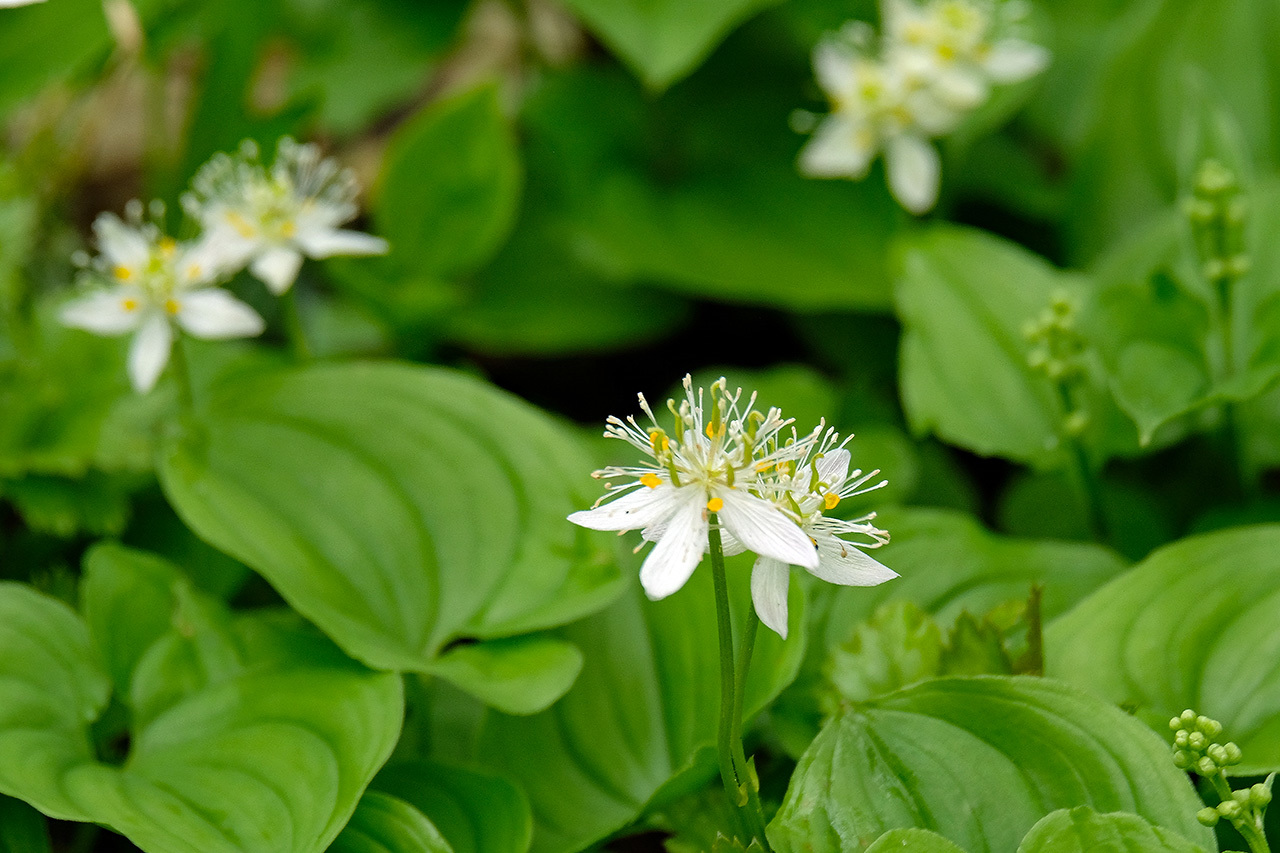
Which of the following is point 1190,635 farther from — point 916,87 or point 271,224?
point 271,224

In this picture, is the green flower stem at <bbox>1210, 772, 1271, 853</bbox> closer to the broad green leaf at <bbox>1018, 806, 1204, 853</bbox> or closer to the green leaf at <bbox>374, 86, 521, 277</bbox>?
the broad green leaf at <bbox>1018, 806, 1204, 853</bbox>

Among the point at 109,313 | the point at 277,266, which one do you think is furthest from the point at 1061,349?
the point at 109,313

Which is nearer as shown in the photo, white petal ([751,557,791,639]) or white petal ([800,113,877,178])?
white petal ([751,557,791,639])

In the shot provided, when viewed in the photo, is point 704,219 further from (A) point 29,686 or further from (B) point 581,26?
(A) point 29,686

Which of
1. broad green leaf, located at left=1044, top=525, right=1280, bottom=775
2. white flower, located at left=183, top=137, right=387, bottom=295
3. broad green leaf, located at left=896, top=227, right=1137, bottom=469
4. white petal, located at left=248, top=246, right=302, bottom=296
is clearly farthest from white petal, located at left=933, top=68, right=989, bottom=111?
white petal, located at left=248, top=246, right=302, bottom=296

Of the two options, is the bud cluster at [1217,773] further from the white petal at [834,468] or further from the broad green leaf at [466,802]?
the broad green leaf at [466,802]
